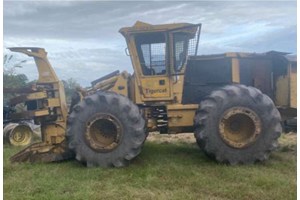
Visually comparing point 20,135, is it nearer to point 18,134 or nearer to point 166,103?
point 18,134

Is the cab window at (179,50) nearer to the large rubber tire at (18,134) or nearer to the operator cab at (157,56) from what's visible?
the operator cab at (157,56)

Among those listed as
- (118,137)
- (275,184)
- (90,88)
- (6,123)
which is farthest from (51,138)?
(275,184)

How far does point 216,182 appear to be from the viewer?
20.2 feet

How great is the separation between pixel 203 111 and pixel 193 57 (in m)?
1.43

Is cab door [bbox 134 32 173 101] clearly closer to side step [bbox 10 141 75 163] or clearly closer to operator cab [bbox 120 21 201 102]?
operator cab [bbox 120 21 201 102]

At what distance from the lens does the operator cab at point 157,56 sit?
7867 millimetres

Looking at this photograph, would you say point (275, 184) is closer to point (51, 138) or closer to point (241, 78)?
point (241, 78)

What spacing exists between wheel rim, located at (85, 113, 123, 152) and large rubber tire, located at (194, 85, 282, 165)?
1375mm

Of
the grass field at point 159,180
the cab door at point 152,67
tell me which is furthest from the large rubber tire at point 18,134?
the cab door at point 152,67

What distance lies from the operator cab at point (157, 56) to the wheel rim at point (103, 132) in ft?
2.97

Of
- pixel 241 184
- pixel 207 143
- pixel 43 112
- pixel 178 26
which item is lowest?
pixel 241 184

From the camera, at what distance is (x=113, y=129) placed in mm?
7504

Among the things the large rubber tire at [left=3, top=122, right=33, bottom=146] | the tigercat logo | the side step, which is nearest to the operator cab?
the tigercat logo

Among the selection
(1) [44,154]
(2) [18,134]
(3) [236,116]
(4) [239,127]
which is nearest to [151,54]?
(3) [236,116]
